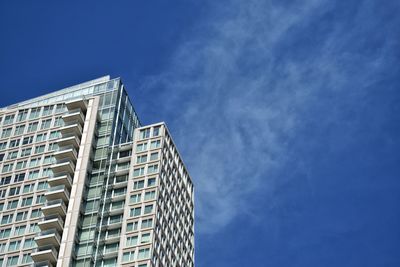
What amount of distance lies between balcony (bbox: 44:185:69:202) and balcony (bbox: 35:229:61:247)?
660cm

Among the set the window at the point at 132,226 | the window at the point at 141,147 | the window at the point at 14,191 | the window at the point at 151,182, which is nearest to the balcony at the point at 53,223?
the window at the point at 132,226

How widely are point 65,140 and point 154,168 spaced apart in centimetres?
1727

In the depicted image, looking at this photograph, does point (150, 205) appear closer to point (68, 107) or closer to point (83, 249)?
point (83, 249)

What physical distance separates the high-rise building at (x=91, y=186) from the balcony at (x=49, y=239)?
0.55ft

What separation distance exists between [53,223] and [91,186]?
10.8 metres

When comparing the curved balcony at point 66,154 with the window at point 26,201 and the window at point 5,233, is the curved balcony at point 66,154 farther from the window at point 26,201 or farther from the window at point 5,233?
the window at point 5,233

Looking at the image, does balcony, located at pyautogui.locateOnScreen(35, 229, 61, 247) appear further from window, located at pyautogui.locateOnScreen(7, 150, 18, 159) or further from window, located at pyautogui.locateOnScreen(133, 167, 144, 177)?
window, located at pyautogui.locateOnScreen(7, 150, 18, 159)

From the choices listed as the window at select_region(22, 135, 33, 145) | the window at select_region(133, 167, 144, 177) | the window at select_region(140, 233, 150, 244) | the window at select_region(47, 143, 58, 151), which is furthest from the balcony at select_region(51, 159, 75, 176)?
the window at select_region(140, 233, 150, 244)

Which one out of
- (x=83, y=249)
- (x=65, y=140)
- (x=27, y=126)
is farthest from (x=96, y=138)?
(x=83, y=249)

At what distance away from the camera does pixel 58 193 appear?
5251 inches

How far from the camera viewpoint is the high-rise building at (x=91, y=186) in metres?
128

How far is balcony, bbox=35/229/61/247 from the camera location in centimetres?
12738

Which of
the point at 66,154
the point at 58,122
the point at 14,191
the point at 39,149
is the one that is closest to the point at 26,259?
the point at 14,191

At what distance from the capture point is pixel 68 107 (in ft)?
490
